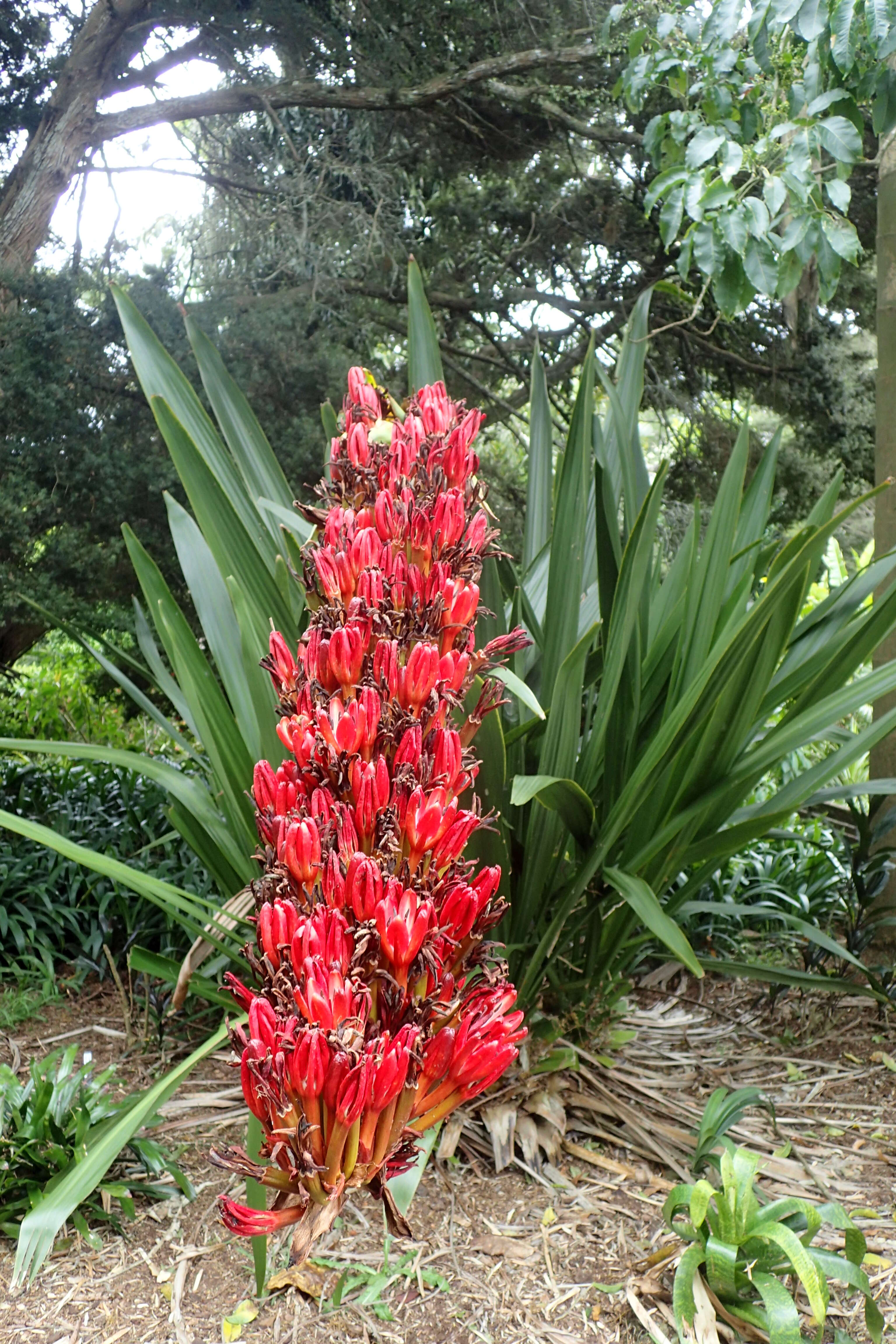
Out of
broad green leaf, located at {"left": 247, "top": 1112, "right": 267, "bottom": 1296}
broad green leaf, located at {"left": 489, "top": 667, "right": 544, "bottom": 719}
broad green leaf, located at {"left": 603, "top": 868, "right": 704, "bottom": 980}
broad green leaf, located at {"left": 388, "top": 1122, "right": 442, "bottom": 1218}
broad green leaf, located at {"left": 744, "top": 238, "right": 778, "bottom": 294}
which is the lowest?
broad green leaf, located at {"left": 247, "top": 1112, "right": 267, "bottom": 1296}

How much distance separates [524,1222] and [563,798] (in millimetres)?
628

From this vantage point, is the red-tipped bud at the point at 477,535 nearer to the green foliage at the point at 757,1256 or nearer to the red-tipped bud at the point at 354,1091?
Result: the red-tipped bud at the point at 354,1091

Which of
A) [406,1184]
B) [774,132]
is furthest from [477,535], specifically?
[774,132]

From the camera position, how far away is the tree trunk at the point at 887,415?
2.05 metres

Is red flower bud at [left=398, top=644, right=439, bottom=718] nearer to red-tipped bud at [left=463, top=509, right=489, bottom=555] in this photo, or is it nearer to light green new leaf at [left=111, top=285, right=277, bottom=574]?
red-tipped bud at [left=463, top=509, right=489, bottom=555]

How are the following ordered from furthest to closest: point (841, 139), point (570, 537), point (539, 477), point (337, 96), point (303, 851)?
point (337, 96), point (539, 477), point (841, 139), point (570, 537), point (303, 851)

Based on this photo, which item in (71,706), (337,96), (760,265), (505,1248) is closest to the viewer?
(505,1248)

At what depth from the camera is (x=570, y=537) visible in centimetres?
143

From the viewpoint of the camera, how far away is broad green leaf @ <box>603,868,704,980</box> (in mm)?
1115

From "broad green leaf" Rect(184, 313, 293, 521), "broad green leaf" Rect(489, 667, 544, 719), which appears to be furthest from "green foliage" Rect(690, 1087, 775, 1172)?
"broad green leaf" Rect(184, 313, 293, 521)

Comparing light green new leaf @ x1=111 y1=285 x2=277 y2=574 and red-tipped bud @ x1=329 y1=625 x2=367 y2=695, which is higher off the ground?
light green new leaf @ x1=111 y1=285 x2=277 y2=574

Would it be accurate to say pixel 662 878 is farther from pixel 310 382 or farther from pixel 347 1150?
pixel 310 382

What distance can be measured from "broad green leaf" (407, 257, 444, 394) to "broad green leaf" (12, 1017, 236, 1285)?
4.18ft

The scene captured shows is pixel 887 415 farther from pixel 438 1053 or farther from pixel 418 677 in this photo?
pixel 438 1053
